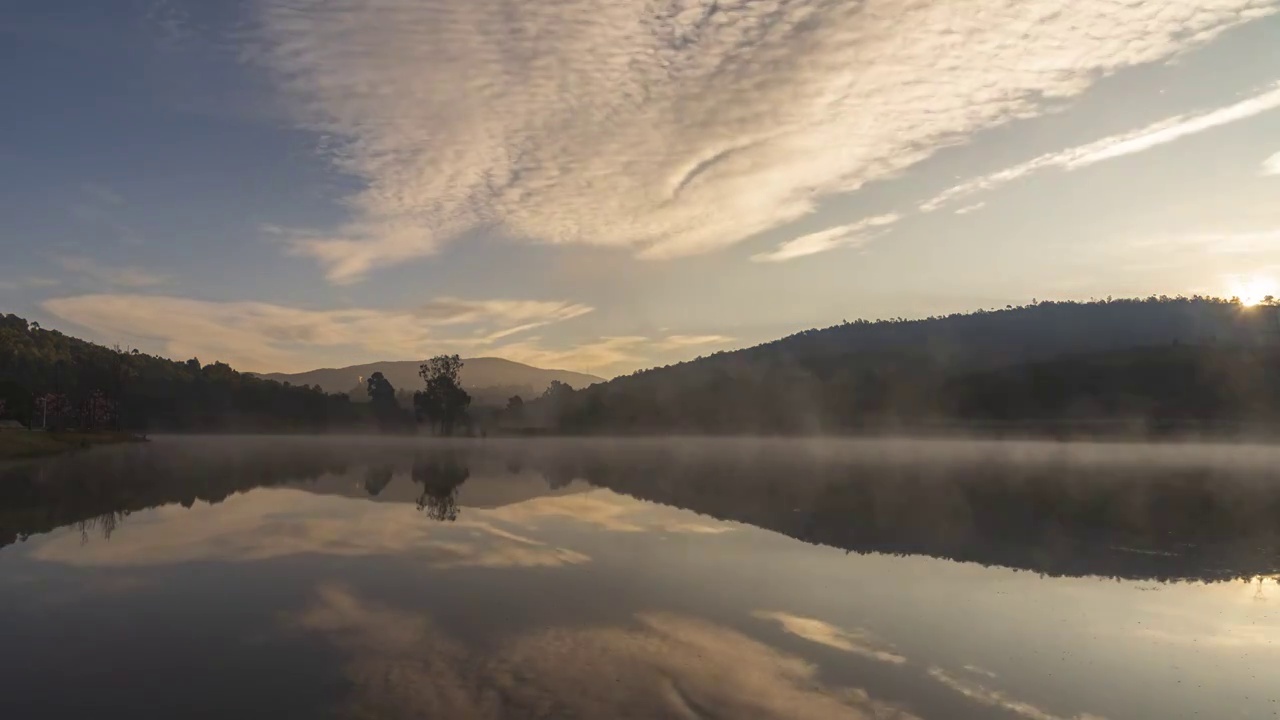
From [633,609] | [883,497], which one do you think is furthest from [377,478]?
[633,609]

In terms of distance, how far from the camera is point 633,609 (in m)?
17.5

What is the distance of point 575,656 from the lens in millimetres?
13961

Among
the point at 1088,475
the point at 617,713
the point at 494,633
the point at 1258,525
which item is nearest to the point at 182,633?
the point at 494,633

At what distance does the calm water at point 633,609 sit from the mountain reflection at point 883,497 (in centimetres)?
33

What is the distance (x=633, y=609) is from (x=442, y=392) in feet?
503

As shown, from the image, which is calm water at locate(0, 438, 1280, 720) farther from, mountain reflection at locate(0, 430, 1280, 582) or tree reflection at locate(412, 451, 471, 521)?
tree reflection at locate(412, 451, 471, 521)

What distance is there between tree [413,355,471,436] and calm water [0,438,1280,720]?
126 meters

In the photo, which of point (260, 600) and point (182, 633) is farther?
point (260, 600)

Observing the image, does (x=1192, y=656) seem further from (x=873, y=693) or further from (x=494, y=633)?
(x=494, y=633)

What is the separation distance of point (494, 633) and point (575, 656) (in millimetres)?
2198

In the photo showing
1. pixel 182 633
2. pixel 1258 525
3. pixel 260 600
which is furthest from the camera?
pixel 1258 525

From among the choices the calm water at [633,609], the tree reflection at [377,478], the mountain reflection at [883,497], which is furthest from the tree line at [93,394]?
the calm water at [633,609]

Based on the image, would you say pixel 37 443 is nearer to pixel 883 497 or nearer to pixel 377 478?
pixel 377 478

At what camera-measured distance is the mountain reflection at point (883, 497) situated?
26406mm
